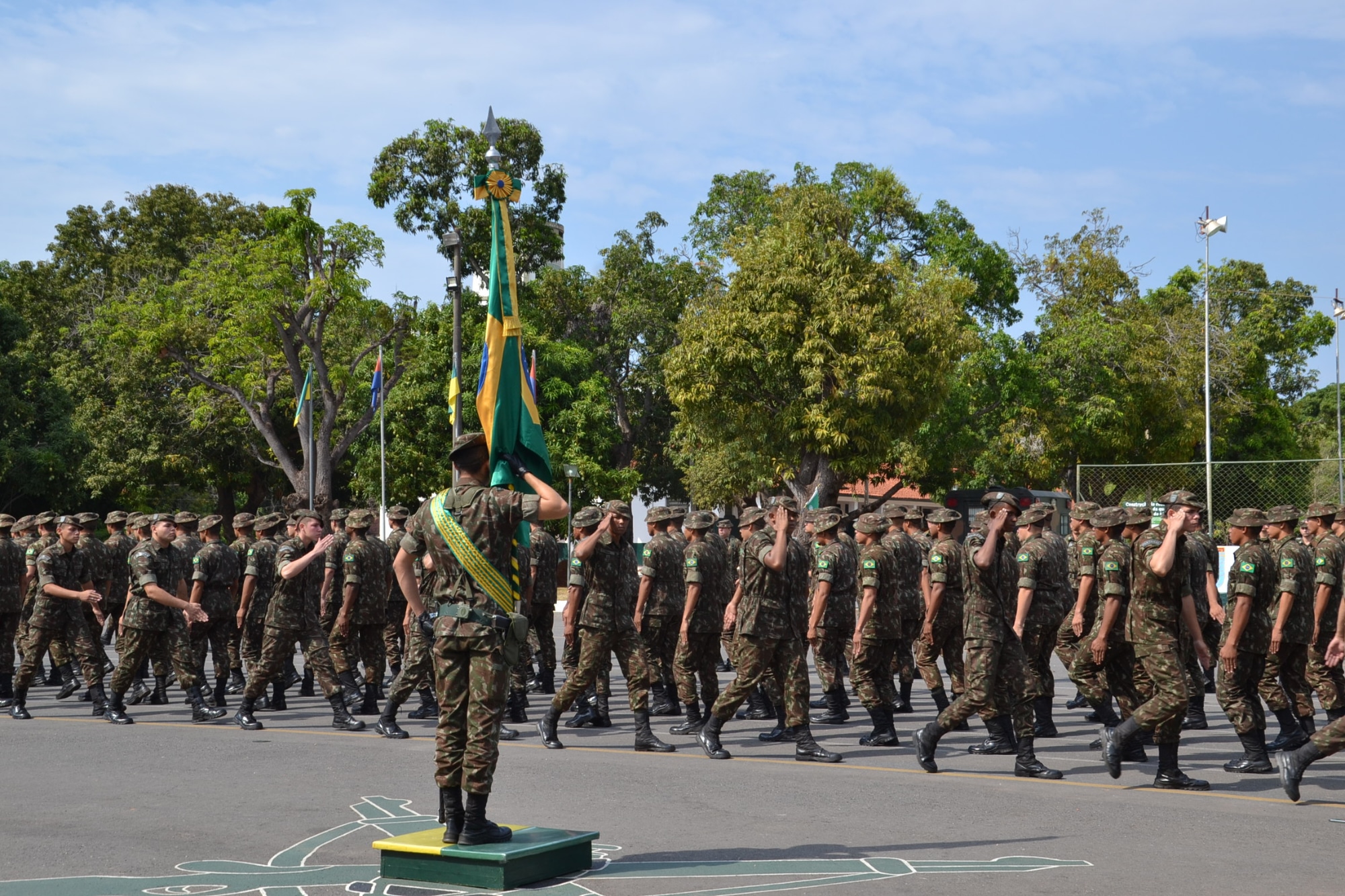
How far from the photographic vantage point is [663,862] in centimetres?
680

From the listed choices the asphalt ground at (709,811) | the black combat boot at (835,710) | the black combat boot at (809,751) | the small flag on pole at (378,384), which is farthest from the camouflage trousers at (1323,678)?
the small flag on pole at (378,384)

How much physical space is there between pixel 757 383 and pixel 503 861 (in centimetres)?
2722

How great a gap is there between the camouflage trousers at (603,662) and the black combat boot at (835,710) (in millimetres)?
2430

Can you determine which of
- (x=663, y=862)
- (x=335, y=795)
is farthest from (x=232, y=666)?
(x=663, y=862)

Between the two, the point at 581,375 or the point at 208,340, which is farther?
the point at 581,375

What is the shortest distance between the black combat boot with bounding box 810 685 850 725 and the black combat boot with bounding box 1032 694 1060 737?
187 cm

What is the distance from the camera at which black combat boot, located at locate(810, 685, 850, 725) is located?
497 inches

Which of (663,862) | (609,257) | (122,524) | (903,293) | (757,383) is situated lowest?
(663,862)

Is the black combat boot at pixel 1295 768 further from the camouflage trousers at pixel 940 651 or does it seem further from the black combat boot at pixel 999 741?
the camouflage trousers at pixel 940 651

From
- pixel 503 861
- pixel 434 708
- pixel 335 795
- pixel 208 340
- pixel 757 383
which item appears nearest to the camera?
pixel 503 861

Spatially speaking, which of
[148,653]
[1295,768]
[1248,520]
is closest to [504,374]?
[1295,768]

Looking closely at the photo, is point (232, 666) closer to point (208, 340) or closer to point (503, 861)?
point (503, 861)

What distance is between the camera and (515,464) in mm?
7453

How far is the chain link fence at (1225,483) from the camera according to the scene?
22.7 meters
